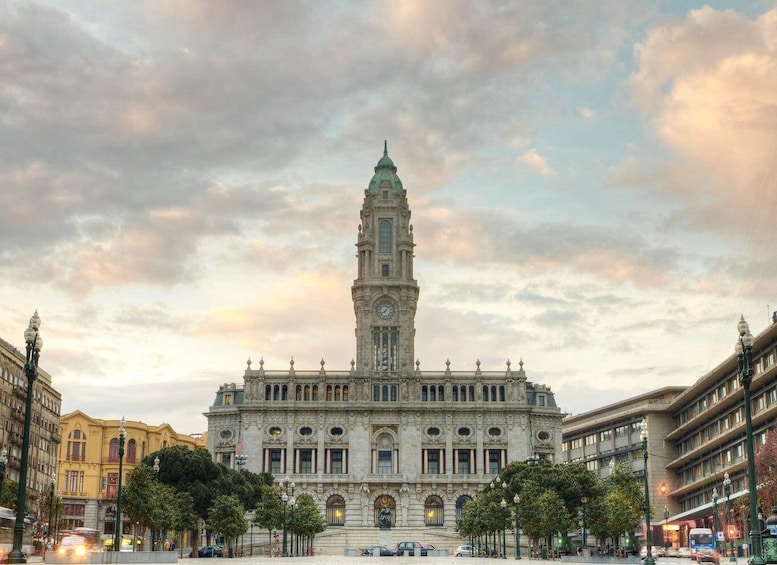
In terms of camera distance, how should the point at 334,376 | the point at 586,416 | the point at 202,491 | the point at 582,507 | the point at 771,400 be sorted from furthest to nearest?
the point at 586,416
the point at 334,376
the point at 771,400
the point at 202,491
the point at 582,507

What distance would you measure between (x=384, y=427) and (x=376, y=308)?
17918 mm

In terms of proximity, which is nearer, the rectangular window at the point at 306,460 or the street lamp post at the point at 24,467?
the street lamp post at the point at 24,467

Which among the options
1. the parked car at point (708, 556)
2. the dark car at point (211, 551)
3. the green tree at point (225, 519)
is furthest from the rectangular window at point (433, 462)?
the parked car at point (708, 556)

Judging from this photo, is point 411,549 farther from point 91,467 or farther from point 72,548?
point 72,548

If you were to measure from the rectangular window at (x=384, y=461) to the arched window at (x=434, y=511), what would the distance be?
732cm

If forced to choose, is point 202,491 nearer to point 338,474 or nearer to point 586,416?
point 338,474

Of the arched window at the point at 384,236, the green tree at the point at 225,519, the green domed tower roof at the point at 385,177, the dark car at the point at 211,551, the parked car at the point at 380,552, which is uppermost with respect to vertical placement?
the green domed tower roof at the point at 385,177

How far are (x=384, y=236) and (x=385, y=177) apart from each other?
10.0 meters

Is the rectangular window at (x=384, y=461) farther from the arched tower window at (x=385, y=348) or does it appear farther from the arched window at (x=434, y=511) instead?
the arched tower window at (x=385, y=348)

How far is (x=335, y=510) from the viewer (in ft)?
463

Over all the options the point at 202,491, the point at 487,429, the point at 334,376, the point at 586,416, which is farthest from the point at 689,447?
the point at 202,491

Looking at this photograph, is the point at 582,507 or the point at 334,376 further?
the point at 334,376

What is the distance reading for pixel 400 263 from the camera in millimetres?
152500

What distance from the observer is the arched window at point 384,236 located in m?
154
